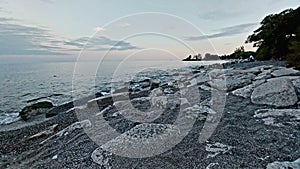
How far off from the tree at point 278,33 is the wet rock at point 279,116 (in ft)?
50.0

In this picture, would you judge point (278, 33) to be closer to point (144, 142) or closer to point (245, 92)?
point (245, 92)

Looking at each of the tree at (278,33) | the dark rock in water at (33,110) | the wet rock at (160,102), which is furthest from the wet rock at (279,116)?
the tree at (278,33)

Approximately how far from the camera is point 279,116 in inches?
185

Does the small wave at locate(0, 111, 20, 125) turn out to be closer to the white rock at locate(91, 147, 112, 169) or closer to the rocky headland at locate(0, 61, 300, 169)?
the rocky headland at locate(0, 61, 300, 169)

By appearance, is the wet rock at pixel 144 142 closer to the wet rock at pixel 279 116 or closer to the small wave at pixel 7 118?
the wet rock at pixel 279 116

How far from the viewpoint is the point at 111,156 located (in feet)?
12.4

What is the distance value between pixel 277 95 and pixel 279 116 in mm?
1221

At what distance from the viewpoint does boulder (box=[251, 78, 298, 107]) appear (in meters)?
5.51

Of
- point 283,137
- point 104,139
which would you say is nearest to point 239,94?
point 283,137

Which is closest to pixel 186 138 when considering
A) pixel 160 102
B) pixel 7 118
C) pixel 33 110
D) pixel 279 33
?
pixel 160 102

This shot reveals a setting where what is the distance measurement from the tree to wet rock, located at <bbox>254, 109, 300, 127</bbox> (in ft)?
50.0

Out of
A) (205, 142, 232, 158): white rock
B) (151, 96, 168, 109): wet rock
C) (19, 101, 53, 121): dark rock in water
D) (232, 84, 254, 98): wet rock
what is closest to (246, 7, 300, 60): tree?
(232, 84, 254, 98): wet rock

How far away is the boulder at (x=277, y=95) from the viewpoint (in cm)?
551

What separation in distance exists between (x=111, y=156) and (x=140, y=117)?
6.68ft
